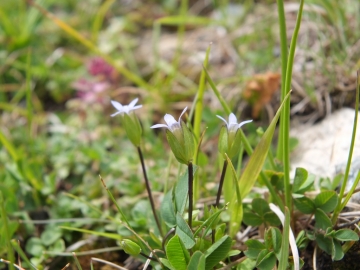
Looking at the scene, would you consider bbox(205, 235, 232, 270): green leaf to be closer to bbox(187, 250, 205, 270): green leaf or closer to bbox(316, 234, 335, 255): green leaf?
bbox(187, 250, 205, 270): green leaf

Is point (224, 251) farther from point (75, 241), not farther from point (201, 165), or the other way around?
point (75, 241)

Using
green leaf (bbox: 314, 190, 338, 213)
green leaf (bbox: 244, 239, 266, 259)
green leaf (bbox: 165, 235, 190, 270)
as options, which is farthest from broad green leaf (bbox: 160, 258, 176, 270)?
green leaf (bbox: 314, 190, 338, 213)

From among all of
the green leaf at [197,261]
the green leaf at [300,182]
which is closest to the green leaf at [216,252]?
the green leaf at [197,261]

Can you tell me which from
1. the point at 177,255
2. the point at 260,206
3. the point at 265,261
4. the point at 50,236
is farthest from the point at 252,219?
the point at 50,236

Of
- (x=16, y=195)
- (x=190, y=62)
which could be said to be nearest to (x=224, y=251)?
(x=16, y=195)

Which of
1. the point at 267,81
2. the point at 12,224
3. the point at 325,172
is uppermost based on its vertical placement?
the point at 267,81

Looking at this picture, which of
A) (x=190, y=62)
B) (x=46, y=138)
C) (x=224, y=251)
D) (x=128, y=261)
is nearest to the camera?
(x=224, y=251)

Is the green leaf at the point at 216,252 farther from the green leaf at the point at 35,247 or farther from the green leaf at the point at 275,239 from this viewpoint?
the green leaf at the point at 35,247
